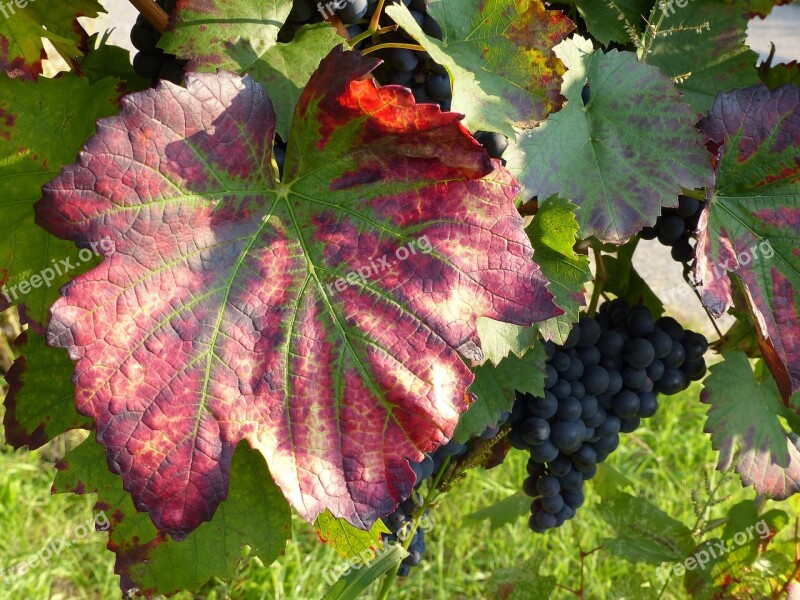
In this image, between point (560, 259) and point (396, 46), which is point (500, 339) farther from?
point (396, 46)

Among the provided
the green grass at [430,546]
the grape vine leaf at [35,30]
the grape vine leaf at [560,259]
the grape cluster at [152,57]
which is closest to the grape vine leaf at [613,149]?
the grape vine leaf at [560,259]

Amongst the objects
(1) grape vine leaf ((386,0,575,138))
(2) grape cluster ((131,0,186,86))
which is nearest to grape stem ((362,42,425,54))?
(1) grape vine leaf ((386,0,575,138))

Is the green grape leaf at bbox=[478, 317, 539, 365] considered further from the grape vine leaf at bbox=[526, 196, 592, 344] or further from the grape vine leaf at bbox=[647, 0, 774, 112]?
the grape vine leaf at bbox=[647, 0, 774, 112]

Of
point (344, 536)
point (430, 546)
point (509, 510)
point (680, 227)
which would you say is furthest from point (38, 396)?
point (430, 546)

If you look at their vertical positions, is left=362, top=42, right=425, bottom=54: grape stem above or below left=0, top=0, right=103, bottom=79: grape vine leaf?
below

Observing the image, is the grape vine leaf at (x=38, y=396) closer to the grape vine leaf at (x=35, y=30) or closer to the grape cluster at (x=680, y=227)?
the grape vine leaf at (x=35, y=30)

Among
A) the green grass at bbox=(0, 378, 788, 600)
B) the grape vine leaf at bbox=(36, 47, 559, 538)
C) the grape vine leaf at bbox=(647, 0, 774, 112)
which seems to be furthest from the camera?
the green grass at bbox=(0, 378, 788, 600)
